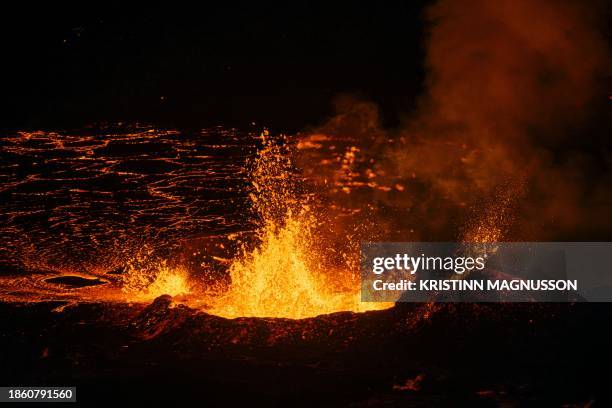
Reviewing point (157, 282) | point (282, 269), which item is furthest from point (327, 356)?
point (157, 282)

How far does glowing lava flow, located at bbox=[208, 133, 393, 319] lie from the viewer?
6.94 m

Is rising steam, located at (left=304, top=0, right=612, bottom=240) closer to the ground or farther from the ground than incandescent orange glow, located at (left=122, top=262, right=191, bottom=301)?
farther from the ground

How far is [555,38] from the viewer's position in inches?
302

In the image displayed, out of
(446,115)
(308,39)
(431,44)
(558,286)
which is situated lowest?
(558,286)

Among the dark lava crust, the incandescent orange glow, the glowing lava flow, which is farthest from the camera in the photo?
the incandescent orange glow

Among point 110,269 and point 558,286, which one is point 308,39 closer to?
point 110,269

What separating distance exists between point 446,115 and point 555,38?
1.86m

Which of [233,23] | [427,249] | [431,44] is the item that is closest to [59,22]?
[233,23]

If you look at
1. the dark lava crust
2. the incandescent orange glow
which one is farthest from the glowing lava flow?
the dark lava crust

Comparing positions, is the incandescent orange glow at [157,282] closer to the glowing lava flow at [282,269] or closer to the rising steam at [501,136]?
the glowing lava flow at [282,269]

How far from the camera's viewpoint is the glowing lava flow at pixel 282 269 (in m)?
6.94

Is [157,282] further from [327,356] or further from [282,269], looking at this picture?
[327,356]

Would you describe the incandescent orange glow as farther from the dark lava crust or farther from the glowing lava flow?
the dark lava crust

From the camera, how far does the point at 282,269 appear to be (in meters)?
7.99
